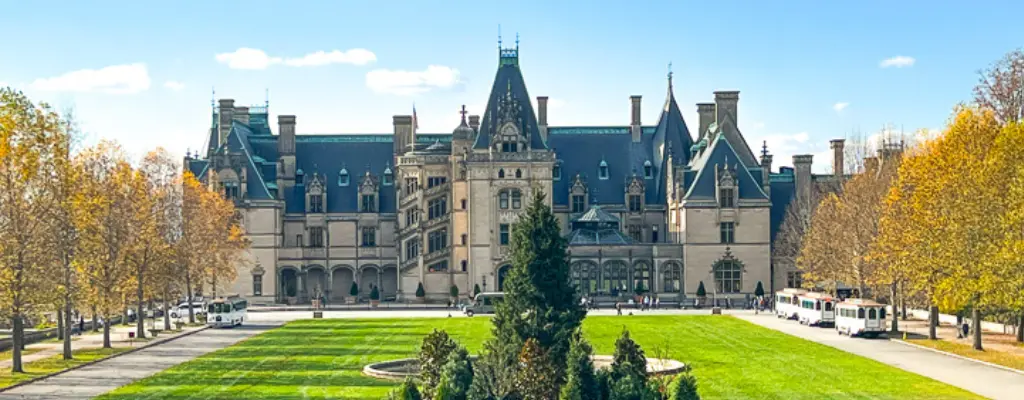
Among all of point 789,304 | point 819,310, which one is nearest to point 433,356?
point 819,310

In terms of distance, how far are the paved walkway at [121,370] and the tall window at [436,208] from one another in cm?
3543

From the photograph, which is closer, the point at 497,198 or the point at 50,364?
the point at 50,364

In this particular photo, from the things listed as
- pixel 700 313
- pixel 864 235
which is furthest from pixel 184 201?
pixel 864 235

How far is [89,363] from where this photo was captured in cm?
5597

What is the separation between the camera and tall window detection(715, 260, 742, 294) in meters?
104

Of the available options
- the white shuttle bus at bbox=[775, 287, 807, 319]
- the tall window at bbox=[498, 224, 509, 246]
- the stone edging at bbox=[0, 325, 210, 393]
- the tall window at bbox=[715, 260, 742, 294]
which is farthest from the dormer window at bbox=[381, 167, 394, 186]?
the white shuttle bus at bbox=[775, 287, 807, 319]

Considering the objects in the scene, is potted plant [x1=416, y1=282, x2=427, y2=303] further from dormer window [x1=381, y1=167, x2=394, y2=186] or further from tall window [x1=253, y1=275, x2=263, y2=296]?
dormer window [x1=381, y1=167, x2=394, y2=186]

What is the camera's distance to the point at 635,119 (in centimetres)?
11600

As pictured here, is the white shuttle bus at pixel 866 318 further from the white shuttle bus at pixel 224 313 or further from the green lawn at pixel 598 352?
the white shuttle bus at pixel 224 313

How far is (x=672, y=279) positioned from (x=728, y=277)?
4.10 meters

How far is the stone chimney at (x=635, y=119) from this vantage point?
115688mm

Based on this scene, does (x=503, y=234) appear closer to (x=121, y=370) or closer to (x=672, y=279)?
(x=672, y=279)

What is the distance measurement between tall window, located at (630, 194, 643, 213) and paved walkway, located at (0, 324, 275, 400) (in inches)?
1739

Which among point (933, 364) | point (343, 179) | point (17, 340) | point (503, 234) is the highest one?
point (343, 179)
